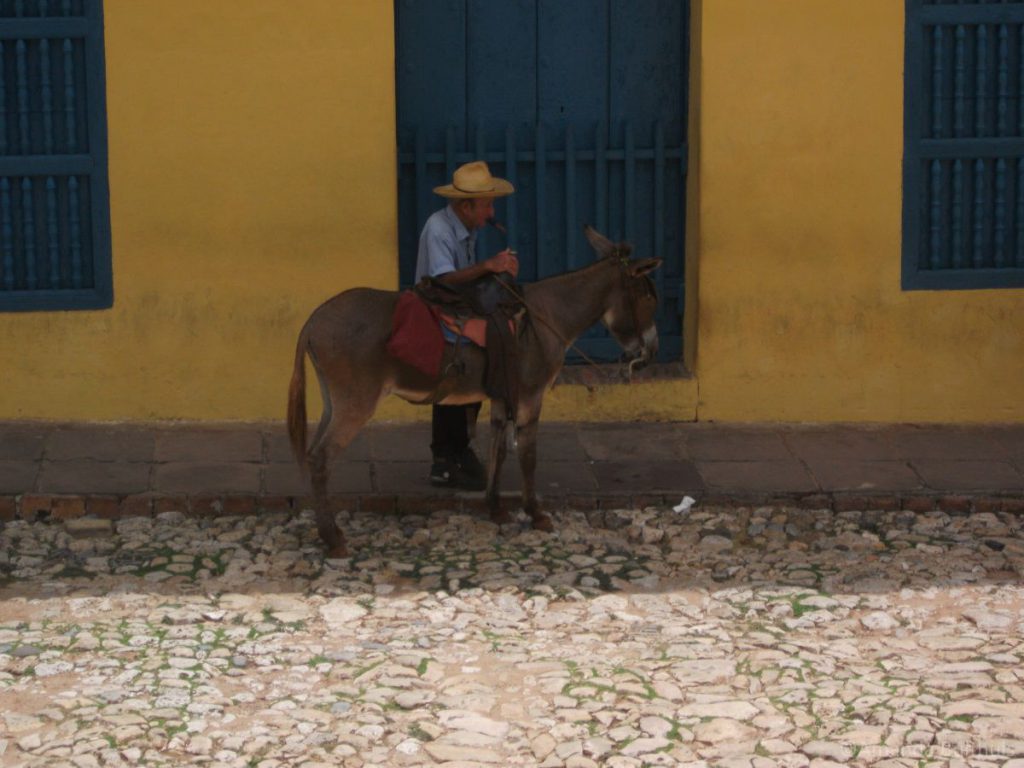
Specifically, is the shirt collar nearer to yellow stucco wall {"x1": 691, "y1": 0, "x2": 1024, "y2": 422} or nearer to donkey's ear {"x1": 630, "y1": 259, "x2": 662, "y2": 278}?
donkey's ear {"x1": 630, "y1": 259, "x2": 662, "y2": 278}

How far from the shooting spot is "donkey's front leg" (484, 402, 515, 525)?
30.7 feet

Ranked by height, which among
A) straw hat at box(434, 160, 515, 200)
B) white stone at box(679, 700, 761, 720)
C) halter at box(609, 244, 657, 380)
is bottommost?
white stone at box(679, 700, 761, 720)

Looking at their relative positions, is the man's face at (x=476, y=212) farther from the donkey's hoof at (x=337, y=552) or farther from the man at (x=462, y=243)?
the donkey's hoof at (x=337, y=552)

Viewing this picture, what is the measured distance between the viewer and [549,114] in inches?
442

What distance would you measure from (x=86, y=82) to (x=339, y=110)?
150 centimetres

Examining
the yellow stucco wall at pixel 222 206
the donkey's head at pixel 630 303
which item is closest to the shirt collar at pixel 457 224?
the donkey's head at pixel 630 303

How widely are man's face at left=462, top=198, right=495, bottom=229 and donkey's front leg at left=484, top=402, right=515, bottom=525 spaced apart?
3.08ft

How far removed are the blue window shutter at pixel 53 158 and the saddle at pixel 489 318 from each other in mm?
2684

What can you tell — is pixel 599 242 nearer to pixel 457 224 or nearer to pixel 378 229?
pixel 457 224

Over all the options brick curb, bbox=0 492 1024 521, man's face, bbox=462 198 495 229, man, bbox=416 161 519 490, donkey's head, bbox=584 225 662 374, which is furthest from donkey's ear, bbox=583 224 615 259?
brick curb, bbox=0 492 1024 521

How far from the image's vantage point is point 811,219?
1111cm

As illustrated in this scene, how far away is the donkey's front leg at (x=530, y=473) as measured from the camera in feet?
30.6

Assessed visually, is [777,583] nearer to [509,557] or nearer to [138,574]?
[509,557]

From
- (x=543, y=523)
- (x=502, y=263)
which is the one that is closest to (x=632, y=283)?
(x=502, y=263)
